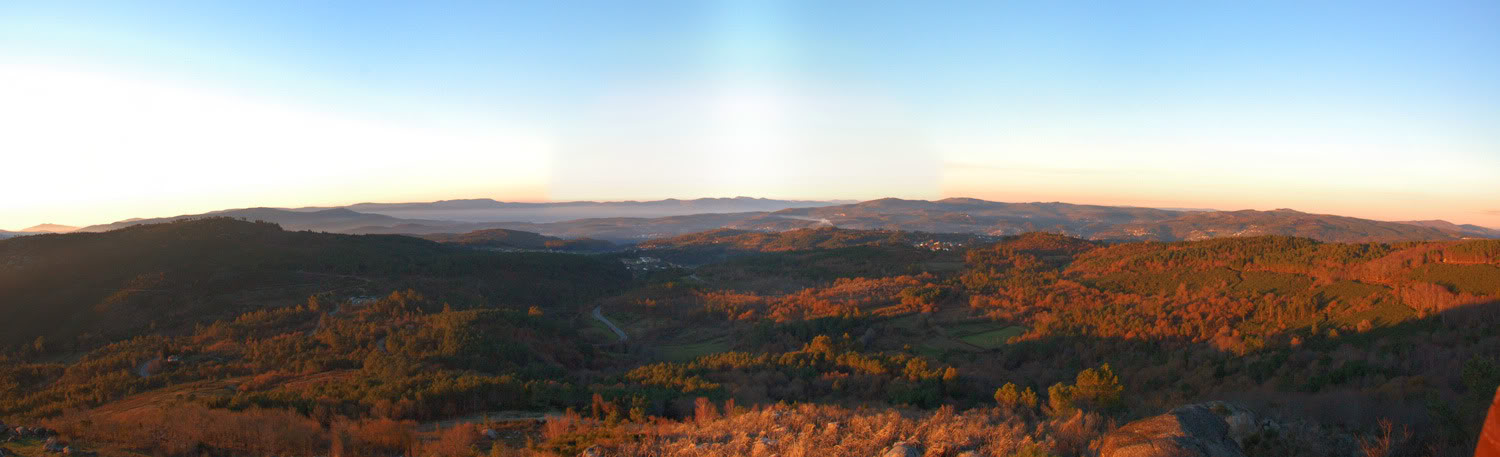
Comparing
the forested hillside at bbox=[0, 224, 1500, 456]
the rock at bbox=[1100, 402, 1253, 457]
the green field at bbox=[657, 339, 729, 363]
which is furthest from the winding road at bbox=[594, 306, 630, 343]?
the rock at bbox=[1100, 402, 1253, 457]

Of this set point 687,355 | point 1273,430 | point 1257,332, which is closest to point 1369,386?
point 1273,430

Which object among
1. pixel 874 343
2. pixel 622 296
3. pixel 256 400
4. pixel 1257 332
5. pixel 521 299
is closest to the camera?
pixel 256 400

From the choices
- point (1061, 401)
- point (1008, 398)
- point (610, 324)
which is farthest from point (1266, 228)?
point (1061, 401)

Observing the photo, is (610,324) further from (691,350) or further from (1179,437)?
(1179,437)

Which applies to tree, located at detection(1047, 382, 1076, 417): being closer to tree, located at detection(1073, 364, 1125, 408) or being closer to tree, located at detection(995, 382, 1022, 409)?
tree, located at detection(1073, 364, 1125, 408)

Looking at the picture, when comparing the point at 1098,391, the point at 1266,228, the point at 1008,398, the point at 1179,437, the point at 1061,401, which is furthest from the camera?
the point at 1266,228

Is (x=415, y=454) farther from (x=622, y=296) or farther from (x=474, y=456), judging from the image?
(x=622, y=296)
